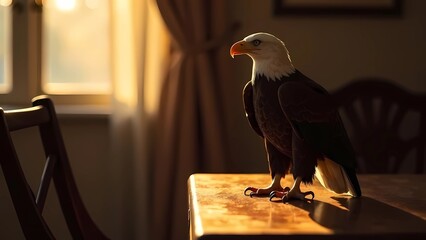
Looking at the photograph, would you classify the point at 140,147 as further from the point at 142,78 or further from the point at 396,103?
the point at 396,103

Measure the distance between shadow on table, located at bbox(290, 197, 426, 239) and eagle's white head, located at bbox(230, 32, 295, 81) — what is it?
259mm

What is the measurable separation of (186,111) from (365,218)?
128 centimetres

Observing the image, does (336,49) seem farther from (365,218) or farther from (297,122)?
(365,218)

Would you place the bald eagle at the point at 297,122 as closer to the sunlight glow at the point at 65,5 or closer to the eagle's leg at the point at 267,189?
the eagle's leg at the point at 267,189

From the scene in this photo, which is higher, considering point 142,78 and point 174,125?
point 142,78

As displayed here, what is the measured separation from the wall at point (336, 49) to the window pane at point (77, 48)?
563 millimetres

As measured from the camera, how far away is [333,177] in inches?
47.6

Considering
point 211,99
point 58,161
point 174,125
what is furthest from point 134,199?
point 58,161

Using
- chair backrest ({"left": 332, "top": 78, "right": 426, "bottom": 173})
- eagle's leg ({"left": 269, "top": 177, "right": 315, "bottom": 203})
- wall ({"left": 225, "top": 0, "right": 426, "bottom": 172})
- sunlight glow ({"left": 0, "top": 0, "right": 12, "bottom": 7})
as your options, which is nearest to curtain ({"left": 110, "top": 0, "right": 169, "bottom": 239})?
wall ({"left": 225, "top": 0, "right": 426, "bottom": 172})

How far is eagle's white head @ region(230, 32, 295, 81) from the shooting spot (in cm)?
118

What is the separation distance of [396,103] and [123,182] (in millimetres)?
1078

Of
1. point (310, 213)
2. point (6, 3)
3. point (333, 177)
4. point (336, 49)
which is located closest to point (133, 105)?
point (6, 3)

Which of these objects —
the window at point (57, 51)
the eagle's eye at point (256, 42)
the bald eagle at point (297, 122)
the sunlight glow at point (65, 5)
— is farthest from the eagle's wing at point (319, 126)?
the sunlight glow at point (65, 5)

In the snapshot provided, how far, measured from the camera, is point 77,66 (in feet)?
8.16
